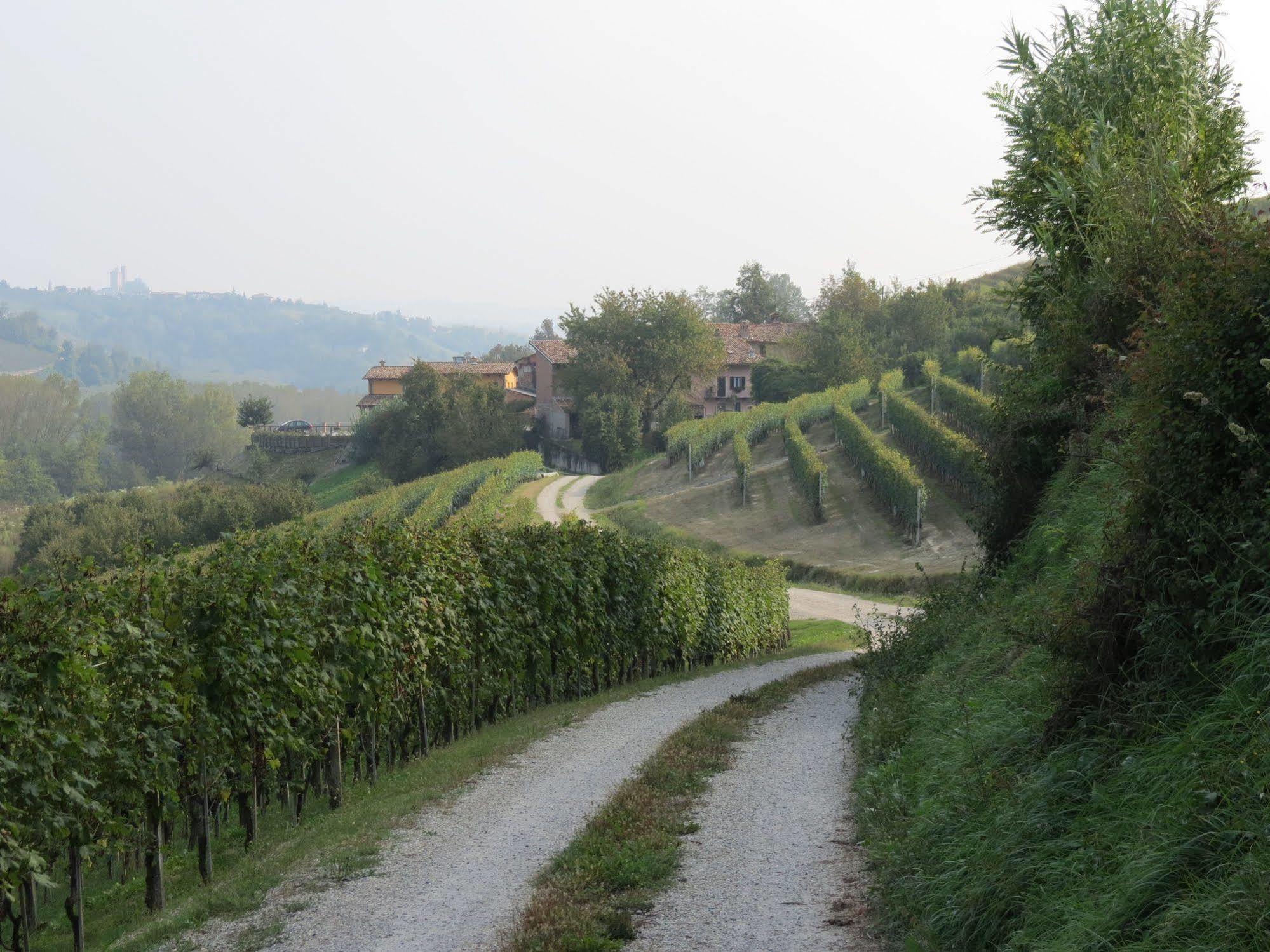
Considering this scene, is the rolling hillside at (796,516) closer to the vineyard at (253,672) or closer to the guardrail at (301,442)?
the vineyard at (253,672)

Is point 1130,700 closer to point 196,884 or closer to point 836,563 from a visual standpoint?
point 196,884

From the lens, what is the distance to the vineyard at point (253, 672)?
6625 millimetres

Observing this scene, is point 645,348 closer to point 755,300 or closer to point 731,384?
point 731,384

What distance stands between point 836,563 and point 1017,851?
4467cm

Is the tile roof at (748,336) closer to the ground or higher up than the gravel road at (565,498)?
higher up

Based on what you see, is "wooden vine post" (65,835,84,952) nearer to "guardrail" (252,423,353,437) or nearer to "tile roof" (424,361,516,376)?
"tile roof" (424,361,516,376)

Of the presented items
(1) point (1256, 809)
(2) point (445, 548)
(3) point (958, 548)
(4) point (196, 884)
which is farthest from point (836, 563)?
(1) point (1256, 809)

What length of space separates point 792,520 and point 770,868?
49.8m

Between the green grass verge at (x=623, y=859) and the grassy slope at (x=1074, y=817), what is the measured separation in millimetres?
1572

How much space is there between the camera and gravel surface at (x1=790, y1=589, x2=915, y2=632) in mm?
39656

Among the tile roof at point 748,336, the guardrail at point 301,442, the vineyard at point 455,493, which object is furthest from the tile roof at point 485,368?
the vineyard at point 455,493

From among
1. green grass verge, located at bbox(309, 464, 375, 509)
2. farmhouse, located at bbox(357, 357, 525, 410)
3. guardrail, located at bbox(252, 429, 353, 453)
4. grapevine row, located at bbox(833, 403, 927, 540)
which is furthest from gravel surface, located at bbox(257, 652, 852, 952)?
farmhouse, located at bbox(357, 357, 525, 410)

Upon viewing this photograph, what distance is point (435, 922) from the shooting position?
22.3ft

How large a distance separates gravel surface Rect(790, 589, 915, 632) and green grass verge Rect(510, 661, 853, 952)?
25344 millimetres
